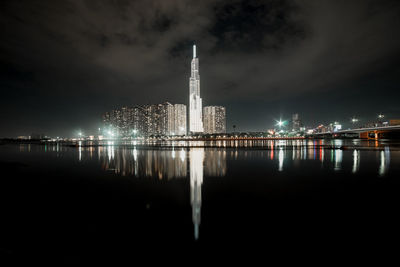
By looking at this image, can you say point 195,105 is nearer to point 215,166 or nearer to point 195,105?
point 195,105

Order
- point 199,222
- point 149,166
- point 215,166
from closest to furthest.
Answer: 1. point 199,222
2. point 215,166
3. point 149,166

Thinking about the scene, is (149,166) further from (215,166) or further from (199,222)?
(199,222)

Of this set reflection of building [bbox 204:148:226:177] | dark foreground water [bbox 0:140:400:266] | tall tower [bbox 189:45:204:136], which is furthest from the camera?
tall tower [bbox 189:45:204:136]

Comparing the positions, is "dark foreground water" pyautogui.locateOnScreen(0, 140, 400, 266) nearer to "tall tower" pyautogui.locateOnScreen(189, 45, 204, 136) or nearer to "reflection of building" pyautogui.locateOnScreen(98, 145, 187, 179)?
"reflection of building" pyautogui.locateOnScreen(98, 145, 187, 179)

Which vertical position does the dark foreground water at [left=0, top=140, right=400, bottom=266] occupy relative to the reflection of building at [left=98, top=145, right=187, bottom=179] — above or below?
above

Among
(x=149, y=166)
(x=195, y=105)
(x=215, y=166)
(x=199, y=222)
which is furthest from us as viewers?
(x=195, y=105)

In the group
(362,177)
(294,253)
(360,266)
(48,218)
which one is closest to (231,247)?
(294,253)

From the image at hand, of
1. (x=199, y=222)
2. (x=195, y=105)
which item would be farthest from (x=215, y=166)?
(x=195, y=105)

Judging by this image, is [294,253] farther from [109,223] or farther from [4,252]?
[4,252]

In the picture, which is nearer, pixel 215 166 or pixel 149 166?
pixel 215 166

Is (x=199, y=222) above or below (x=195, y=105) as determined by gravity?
below

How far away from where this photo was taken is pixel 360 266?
11.8 ft

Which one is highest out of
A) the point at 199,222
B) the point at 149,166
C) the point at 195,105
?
the point at 195,105

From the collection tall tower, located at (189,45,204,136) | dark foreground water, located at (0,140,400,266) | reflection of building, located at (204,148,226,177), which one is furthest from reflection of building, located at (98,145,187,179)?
tall tower, located at (189,45,204,136)
